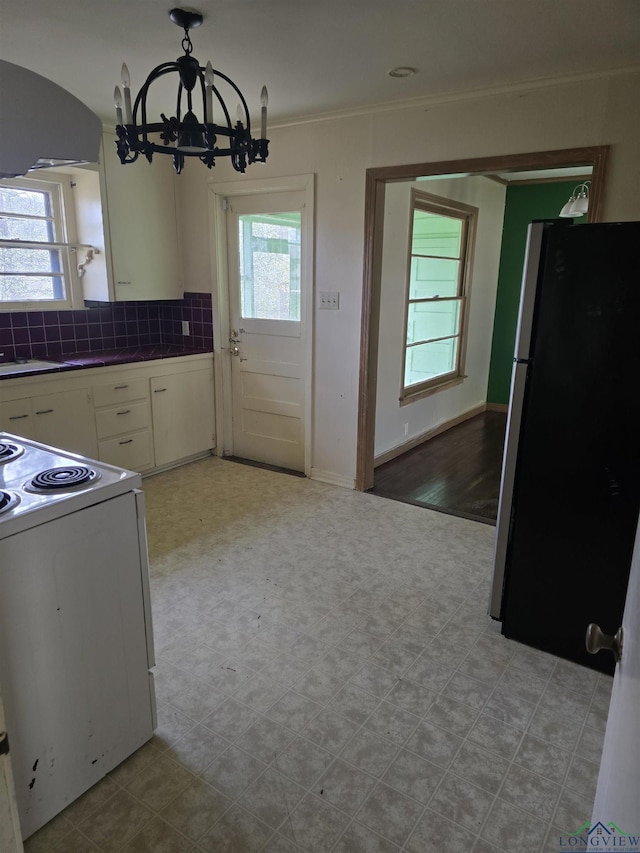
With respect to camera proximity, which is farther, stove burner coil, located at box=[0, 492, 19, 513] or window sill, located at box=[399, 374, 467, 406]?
window sill, located at box=[399, 374, 467, 406]

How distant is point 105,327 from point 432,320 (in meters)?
2.99

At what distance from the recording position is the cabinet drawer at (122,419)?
382 cm

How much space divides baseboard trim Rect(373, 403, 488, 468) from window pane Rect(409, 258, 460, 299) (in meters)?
1.30

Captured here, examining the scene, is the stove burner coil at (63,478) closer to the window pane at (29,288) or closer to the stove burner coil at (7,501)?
the stove burner coil at (7,501)

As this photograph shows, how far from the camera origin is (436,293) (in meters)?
5.31

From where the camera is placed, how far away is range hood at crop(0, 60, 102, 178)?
123 centimetres

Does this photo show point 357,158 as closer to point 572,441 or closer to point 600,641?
point 572,441

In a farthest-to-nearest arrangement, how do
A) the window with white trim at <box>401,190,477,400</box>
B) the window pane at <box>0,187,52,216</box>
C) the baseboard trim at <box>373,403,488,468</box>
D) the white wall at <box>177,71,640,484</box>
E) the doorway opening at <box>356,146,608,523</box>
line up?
1. the window with white trim at <box>401,190,477,400</box>
2. the baseboard trim at <box>373,403,488,468</box>
3. the window pane at <box>0,187,52,216</box>
4. the doorway opening at <box>356,146,608,523</box>
5. the white wall at <box>177,71,640,484</box>

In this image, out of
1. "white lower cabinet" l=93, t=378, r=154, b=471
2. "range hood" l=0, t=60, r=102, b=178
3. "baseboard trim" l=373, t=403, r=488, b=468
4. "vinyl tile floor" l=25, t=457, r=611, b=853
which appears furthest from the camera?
"baseboard trim" l=373, t=403, r=488, b=468

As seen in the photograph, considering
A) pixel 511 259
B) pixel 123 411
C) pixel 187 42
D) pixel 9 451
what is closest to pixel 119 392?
pixel 123 411

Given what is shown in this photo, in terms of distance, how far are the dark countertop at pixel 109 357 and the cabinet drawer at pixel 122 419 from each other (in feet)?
1.10

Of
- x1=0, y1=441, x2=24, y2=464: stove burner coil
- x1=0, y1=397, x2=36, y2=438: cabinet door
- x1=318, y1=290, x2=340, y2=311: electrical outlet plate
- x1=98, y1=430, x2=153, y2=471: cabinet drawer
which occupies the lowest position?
x1=98, y1=430, x2=153, y2=471: cabinet drawer

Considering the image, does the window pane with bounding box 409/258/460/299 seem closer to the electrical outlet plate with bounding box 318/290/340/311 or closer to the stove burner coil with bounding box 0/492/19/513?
the electrical outlet plate with bounding box 318/290/340/311

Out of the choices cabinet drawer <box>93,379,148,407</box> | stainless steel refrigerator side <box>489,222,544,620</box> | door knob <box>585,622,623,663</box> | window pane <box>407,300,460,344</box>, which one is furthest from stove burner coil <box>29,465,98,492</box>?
window pane <box>407,300,460,344</box>
